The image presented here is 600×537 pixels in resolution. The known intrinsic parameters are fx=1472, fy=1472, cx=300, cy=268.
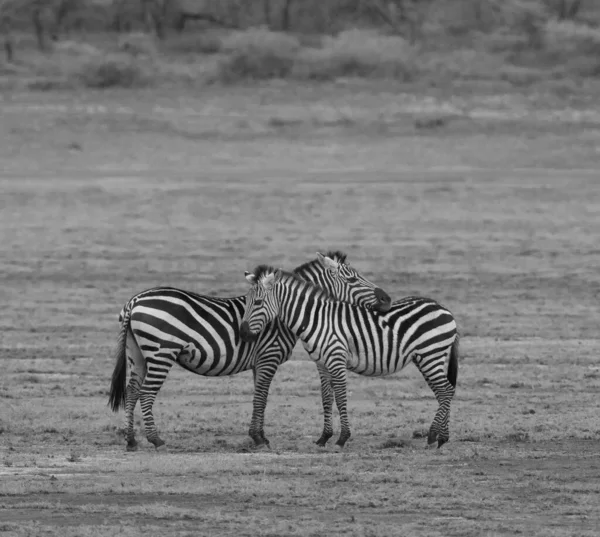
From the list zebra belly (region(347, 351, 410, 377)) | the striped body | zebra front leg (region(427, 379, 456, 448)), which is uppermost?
the striped body

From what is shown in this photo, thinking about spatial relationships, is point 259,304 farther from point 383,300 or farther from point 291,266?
point 291,266

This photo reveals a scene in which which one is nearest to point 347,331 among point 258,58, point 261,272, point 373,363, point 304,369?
point 373,363

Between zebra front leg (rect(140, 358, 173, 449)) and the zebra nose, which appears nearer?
zebra front leg (rect(140, 358, 173, 449))

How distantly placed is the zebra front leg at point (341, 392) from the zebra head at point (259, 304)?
65cm

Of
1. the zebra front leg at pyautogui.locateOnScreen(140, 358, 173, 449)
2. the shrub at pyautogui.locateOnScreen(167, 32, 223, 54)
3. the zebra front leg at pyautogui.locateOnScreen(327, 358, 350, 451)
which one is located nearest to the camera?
the zebra front leg at pyautogui.locateOnScreen(327, 358, 350, 451)

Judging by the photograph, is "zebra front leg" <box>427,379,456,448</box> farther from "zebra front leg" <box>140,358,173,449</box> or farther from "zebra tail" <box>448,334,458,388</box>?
"zebra front leg" <box>140,358,173,449</box>

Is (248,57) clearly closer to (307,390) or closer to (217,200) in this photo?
(217,200)

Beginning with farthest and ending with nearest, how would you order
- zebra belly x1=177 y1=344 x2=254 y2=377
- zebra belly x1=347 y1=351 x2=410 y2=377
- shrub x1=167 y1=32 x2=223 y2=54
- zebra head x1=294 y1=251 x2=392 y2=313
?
shrub x1=167 y1=32 x2=223 y2=54 → zebra head x1=294 y1=251 x2=392 y2=313 → zebra belly x1=347 y1=351 x2=410 y2=377 → zebra belly x1=177 y1=344 x2=254 y2=377

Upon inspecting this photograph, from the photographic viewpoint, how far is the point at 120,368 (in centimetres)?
1240

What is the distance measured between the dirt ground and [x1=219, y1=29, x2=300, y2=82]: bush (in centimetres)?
269

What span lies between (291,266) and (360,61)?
23.2 m

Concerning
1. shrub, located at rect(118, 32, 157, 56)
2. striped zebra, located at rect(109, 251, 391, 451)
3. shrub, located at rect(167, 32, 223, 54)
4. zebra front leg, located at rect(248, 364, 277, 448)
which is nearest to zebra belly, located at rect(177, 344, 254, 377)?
striped zebra, located at rect(109, 251, 391, 451)

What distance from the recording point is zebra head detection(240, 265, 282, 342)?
12266mm

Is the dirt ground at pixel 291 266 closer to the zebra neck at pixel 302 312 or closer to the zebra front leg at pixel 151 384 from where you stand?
the zebra front leg at pixel 151 384
